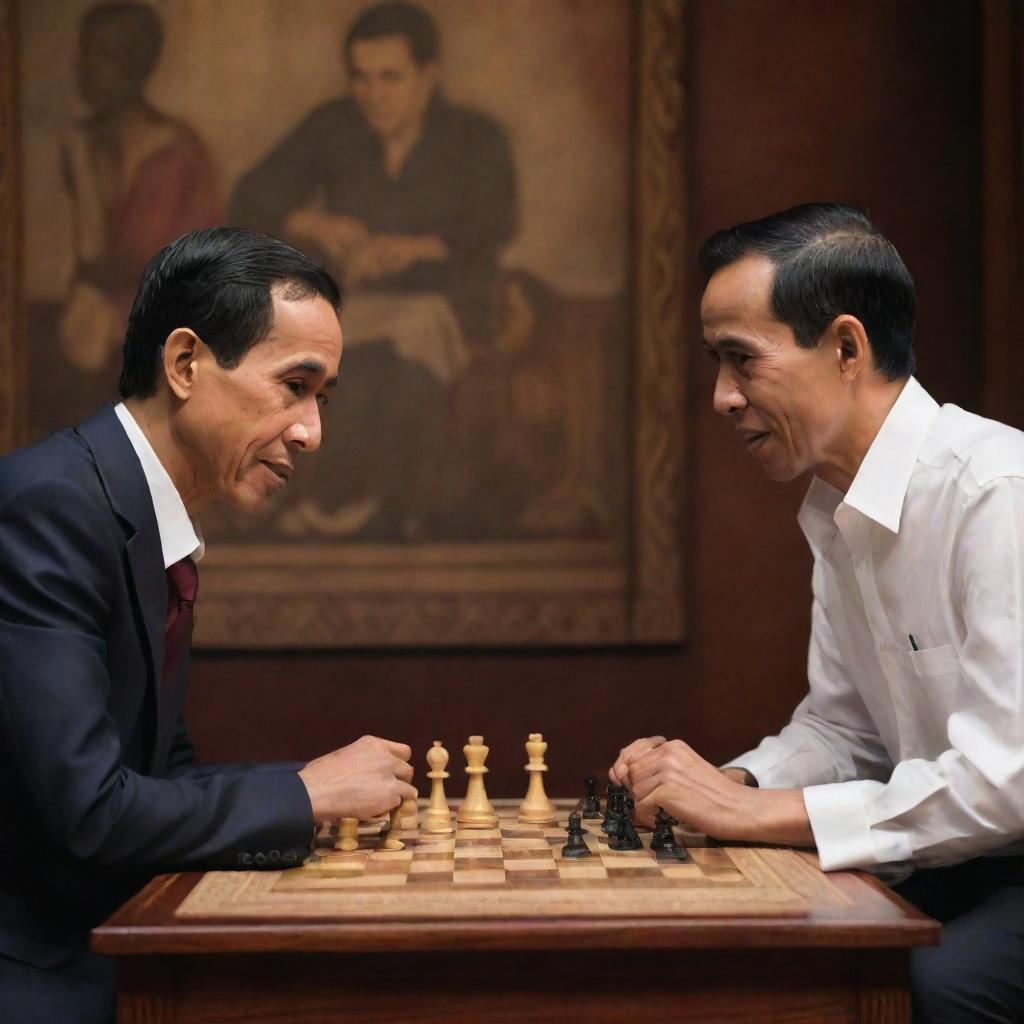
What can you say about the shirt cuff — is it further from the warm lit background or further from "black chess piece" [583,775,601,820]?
the warm lit background

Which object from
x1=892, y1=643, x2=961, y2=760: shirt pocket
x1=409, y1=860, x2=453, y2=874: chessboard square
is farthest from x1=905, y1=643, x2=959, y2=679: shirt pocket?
x1=409, y1=860, x2=453, y2=874: chessboard square

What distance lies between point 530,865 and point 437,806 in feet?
1.46

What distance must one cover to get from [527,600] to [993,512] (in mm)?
2302

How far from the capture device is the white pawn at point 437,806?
2.63 m

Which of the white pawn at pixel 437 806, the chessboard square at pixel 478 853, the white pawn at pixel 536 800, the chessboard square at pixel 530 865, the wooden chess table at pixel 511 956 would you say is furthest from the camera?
the white pawn at pixel 536 800

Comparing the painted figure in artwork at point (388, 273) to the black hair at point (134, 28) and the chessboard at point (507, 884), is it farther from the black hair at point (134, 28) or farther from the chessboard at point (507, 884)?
the chessboard at point (507, 884)

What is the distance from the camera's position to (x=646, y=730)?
4.65 m

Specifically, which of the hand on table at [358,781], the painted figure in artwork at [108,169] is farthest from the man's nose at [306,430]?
the painted figure in artwork at [108,169]

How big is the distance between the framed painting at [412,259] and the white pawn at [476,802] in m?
1.81

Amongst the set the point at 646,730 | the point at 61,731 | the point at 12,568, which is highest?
the point at 12,568

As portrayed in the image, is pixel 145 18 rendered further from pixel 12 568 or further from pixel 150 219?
pixel 12 568

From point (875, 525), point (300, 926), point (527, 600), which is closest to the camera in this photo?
point (300, 926)

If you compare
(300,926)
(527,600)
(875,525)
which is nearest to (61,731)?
(300,926)

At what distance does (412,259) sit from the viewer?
15.1 ft
